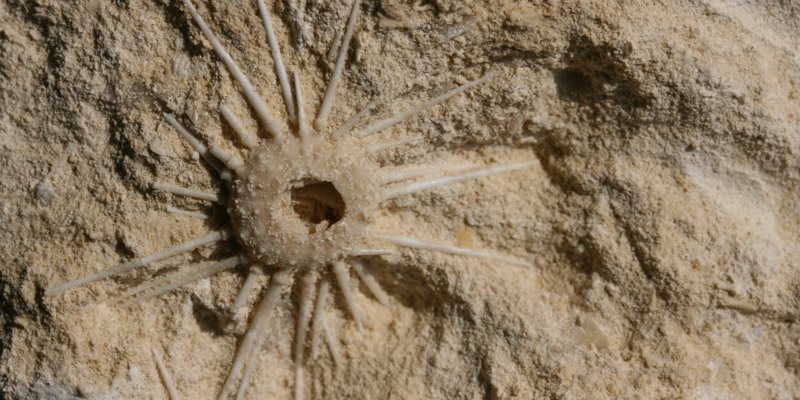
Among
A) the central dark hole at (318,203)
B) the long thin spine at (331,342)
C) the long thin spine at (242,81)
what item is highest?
the long thin spine at (242,81)

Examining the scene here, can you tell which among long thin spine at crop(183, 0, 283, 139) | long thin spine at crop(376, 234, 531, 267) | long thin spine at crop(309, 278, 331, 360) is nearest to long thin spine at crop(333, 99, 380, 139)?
long thin spine at crop(183, 0, 283, 139)

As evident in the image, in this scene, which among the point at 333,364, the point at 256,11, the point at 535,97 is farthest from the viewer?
the point at 333,364

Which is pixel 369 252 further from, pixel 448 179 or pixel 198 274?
pixel 198 274

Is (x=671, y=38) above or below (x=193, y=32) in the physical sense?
below

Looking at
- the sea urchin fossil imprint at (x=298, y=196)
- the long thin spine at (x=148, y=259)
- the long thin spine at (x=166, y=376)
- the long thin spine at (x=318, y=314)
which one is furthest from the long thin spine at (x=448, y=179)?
the long thin spine at (x=166, y=376)

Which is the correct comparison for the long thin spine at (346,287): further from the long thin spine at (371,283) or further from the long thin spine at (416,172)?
the long thin spine at (416,172)

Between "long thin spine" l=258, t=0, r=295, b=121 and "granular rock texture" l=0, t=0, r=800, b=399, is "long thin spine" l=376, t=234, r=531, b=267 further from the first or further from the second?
"long thin spine" l=258, t=0, r=295, b=121

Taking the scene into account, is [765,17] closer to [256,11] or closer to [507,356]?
[507,356]

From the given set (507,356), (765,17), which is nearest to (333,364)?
(507,356)
